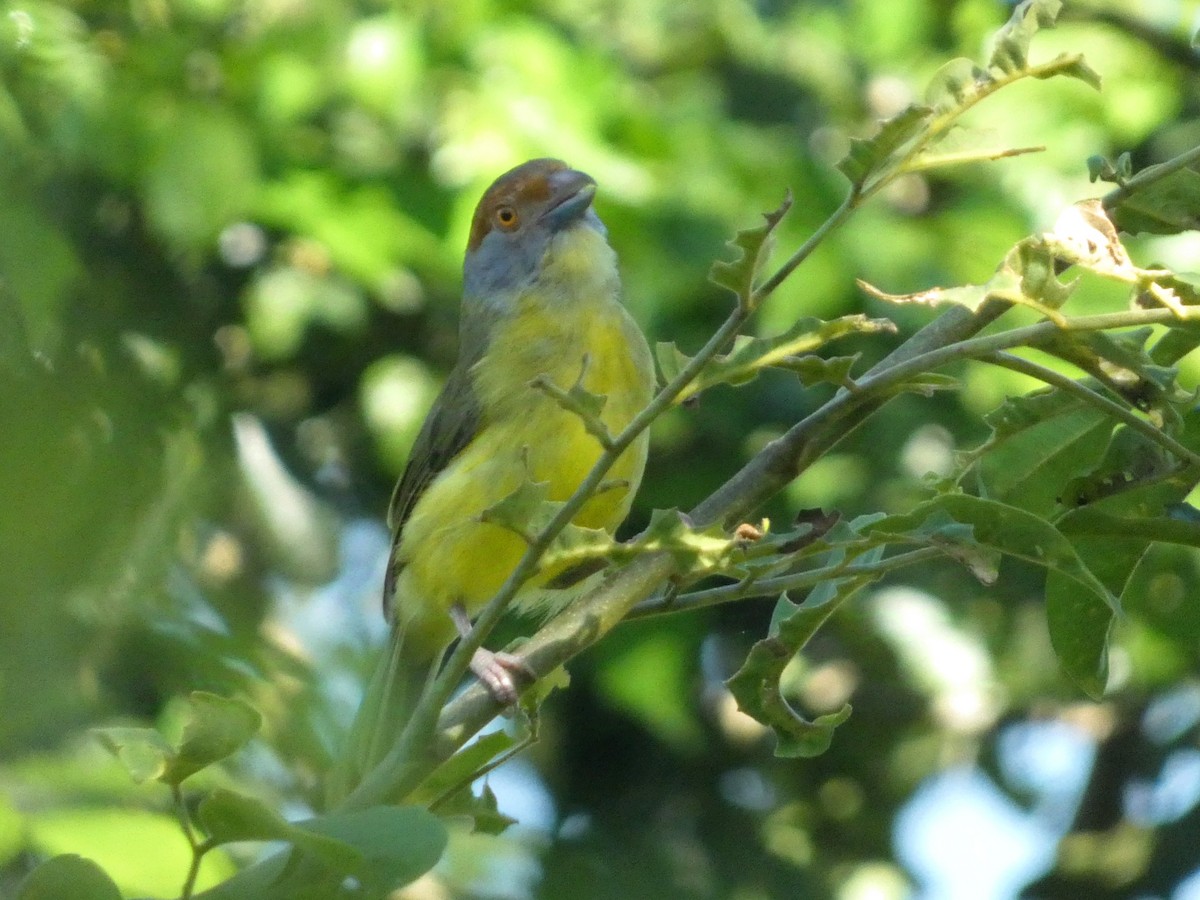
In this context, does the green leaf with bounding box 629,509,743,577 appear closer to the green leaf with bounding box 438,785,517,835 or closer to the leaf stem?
the leaf stem

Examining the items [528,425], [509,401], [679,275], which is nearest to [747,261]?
[528,425]

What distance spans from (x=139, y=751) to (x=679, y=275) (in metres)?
3.88

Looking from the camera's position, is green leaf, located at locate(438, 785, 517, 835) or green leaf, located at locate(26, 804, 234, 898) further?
green leaf, located at locate(438, 785, 517, 835)

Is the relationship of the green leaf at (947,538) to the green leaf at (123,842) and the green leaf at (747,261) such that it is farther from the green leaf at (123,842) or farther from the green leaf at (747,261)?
the green leaf at (123,842)

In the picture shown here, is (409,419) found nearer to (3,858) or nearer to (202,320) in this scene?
(202,320)

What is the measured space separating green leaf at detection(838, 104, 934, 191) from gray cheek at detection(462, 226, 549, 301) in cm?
A: 327

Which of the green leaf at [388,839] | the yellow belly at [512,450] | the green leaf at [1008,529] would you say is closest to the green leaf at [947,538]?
the green leaf at [1008,529]

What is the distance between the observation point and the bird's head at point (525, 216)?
4711mm

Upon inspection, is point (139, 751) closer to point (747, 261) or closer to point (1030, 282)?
point (747, 261)

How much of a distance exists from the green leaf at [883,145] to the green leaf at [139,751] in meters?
0.73

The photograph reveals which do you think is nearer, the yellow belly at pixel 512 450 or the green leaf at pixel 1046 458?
the green leaf at pixel 1046 458

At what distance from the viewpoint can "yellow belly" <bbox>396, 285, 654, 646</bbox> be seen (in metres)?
3.77

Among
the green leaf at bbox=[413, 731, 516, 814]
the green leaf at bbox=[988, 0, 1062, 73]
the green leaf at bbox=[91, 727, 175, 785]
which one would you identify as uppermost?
the green leaf at bbox=[988, 0, 1062, 73]

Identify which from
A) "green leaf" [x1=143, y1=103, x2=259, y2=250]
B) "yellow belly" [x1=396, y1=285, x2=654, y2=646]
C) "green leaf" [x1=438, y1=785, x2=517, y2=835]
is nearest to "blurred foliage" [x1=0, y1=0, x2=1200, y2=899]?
"green leaf" [x1=143, y1=103, x2=259, y2=250]
